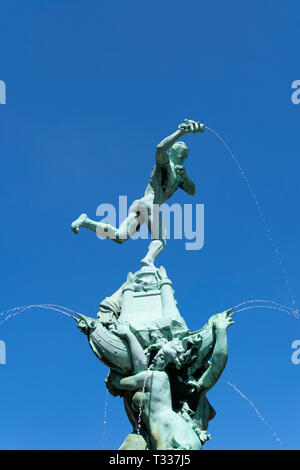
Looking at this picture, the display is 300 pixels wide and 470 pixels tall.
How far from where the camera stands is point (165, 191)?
Answer: 520 inches

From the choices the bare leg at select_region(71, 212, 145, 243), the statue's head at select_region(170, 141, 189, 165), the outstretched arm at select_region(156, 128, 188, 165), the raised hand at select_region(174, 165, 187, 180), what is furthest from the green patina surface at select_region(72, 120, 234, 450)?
the statue's head at select_region(170, 141, 189, 165)

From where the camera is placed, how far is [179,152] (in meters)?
13.3

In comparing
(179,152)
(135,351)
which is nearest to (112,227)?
(179,152)

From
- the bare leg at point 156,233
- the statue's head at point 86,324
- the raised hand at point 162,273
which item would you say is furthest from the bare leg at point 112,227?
the statue's head at point 86,324

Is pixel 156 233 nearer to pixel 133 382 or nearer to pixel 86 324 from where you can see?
pixel 86 324

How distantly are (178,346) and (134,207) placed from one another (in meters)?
3.87

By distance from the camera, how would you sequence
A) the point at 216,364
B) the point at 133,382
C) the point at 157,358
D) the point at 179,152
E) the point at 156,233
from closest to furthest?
the point at 133,382 → the point at 157,358 → the point at 216,364 → the point at 156,233 → the point at 179,152

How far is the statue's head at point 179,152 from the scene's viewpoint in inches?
→ 524

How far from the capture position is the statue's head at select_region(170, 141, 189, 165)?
1330 cm
